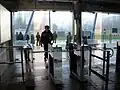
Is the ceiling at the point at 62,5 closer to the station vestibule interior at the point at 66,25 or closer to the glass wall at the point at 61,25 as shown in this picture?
the station vestibule interior at the point at 66,25

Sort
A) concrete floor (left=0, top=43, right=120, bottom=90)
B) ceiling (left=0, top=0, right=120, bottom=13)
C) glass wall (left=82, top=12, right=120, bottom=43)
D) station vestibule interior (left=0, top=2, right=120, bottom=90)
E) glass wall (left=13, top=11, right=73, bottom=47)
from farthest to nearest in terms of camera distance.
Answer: glass wall (left=82, top=12, right=120, bottom=43), glass wall (left=13, top=11, right=73, bottom=47), station vestibule interior (left=0, top=2, right=120, bottom=90), ceiling (left=0, top=0, right=120, bottom=13), concrete floor (left=0, top=43, right=120, bottom=90)

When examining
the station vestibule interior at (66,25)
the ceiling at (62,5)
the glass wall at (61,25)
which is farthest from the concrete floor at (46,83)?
the glass wall at (61,25)

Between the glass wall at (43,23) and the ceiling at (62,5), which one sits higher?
the ceiling at (62,5)

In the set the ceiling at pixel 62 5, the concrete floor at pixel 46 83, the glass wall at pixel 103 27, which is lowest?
the concrete floor at pixel 46 83

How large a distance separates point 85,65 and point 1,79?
235 centimetres

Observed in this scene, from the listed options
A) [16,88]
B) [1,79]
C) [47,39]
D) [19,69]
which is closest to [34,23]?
[47,39]

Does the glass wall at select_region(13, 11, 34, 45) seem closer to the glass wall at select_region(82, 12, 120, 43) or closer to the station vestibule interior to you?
the station vestibule interior

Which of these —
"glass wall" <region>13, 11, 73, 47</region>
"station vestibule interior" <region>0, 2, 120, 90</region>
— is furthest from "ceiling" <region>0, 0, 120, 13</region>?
"glass wall" <region>13, 11, 73, 47</region>

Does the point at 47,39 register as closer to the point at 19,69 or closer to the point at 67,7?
the point at 19,69

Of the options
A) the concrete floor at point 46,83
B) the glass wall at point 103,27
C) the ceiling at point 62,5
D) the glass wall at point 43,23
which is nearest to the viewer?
the concrete floor at point 46,83

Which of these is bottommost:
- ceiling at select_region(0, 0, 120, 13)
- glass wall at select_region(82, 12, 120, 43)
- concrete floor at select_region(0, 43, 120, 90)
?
concrete floor at select_region(0, 43, 120, 90)

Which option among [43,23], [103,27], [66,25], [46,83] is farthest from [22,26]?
[46,83]

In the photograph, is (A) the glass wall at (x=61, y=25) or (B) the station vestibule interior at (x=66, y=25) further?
(A) the glass wall at (x=61, y=25)

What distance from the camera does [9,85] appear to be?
500 cm
